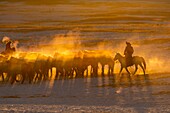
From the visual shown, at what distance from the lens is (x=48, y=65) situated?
2094 cm

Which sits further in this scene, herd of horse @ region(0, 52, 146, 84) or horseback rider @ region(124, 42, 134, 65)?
horseback rider @ region(124, 42, 134, 65)

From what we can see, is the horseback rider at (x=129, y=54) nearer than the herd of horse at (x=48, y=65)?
No

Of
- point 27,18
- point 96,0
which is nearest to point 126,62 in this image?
point 27,18

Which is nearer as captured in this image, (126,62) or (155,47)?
(126,62)

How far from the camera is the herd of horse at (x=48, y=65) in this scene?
66.3ft

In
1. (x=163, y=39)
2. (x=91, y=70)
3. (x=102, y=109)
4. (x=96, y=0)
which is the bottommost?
(x=102, y=109)

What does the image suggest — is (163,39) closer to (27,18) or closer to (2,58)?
(2,58)

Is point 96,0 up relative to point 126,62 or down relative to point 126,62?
up

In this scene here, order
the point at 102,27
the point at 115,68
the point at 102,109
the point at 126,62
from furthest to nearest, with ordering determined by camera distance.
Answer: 1. the point at 102,27
2. the point at 115,68
3. the point at 126,62
4. the point at 102,109

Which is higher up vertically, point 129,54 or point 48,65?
point 129,54

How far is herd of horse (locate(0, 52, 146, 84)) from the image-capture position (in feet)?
66.3

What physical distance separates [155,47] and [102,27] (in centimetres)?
1415

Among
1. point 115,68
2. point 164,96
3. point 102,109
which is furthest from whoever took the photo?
point 115,68

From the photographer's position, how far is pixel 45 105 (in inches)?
622
